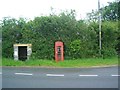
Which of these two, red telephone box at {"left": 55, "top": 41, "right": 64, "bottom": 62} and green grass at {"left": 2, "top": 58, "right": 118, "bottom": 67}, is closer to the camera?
green grass at {"left": 2, "top": 58, "right": 118, "bottom": 67}

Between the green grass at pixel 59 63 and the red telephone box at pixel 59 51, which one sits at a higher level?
the red telephone box at pixel 59 51

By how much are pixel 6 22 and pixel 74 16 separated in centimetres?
529

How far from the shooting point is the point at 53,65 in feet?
51.7

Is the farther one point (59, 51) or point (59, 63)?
point (59, 51)

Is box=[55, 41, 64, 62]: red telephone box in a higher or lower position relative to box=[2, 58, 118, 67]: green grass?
higher

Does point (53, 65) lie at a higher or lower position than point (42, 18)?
lower

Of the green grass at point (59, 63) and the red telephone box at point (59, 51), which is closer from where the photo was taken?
the green grass at point (59, 63)

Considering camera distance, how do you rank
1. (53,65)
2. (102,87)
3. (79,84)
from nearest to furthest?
(102,87) < (79,84) < (53,65)

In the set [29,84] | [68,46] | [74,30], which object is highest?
[74,30]

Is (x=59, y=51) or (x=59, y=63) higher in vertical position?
(x=59, y=51)

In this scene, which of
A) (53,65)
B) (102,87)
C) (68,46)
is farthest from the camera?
(68,46)

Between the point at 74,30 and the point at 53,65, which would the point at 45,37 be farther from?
the point at 53,65

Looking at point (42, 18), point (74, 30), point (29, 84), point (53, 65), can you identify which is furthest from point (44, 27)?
point (29, 84)

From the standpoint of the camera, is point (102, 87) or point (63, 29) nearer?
point (102, 87)
